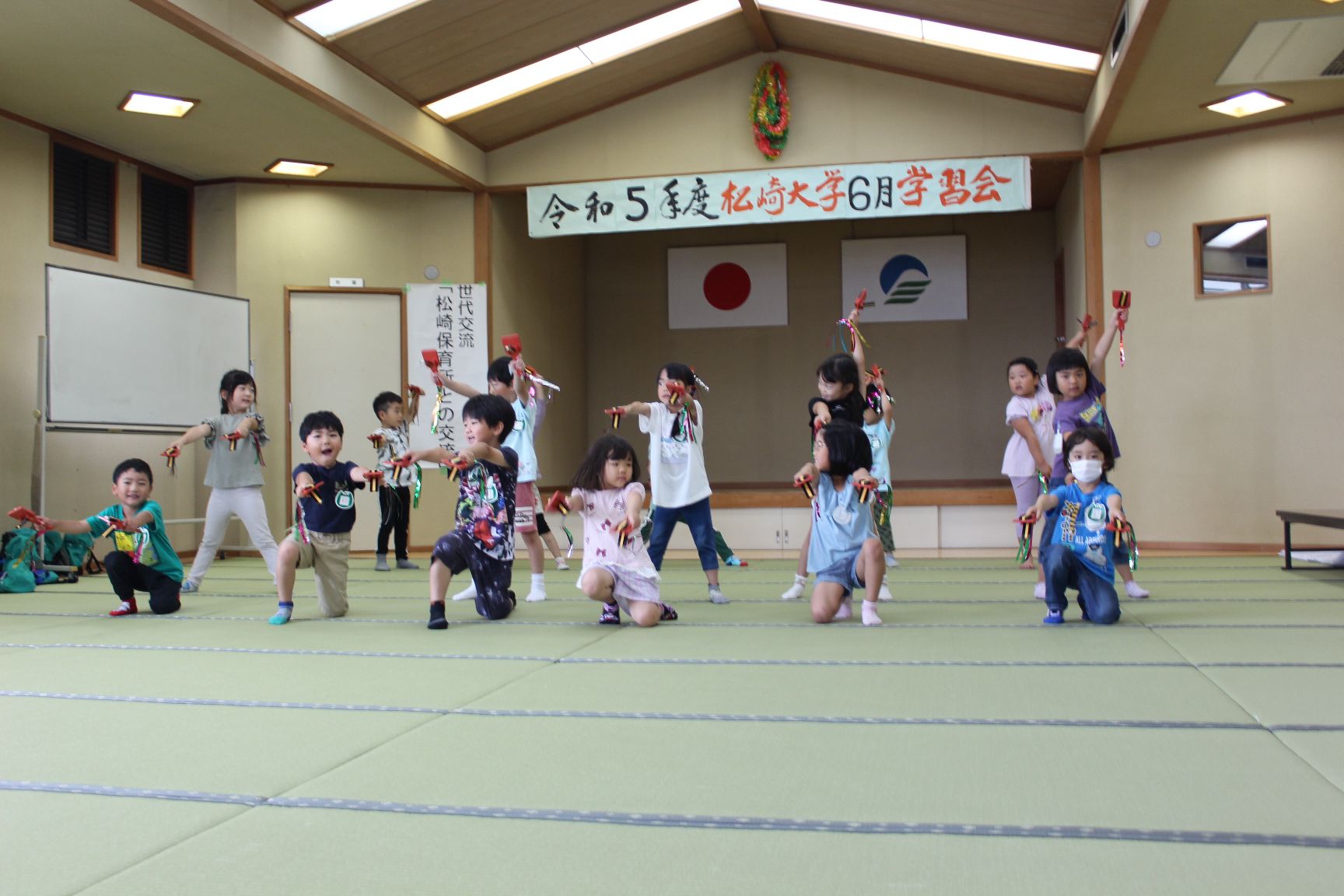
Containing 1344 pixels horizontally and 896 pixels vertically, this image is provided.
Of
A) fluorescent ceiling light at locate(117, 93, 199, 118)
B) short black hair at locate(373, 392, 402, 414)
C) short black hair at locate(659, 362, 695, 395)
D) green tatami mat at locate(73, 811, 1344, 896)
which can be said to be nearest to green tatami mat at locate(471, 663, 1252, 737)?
green tatami mat at locate(73, 811, 1344, 896)

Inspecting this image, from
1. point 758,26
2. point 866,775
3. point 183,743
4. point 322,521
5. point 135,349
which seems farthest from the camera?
point 758,26

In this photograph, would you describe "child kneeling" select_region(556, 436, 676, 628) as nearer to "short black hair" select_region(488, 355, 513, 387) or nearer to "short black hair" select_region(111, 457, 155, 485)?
"short black hair" select_region(488, 355, 513, 387)

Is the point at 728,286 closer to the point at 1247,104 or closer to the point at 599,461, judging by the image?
the point at 1247,104

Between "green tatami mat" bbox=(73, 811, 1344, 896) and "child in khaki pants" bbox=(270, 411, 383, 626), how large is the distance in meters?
2.88

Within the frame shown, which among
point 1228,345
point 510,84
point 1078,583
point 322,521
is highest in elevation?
point 510,84

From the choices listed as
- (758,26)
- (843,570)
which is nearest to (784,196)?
(758,26)

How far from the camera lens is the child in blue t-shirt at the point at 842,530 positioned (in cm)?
445

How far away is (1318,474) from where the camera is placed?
7.30 meters

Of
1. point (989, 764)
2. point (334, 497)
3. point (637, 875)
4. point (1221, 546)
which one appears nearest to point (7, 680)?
point (334, 497)

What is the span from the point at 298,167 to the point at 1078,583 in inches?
255

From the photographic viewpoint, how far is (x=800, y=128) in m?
8.38

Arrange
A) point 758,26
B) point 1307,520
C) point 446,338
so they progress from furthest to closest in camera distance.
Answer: point 446,338, point 758,26, point 1307,520

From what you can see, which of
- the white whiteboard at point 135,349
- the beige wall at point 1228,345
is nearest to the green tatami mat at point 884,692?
the beige wall at point 1228,345

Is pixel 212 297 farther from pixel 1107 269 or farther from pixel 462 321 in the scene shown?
pixel 1107 269
